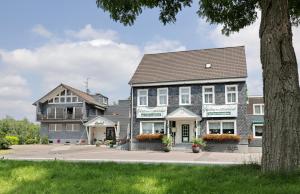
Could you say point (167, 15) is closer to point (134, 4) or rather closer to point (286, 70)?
point (134, 4)

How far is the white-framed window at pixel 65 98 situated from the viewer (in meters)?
52.4

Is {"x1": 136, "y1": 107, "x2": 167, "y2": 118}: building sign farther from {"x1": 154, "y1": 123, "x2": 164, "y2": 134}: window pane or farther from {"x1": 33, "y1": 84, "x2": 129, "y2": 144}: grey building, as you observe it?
{"x1": 33, "y1": 84, "x2": 129, "y2": 144}: grey building

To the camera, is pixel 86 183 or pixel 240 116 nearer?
pixel 86 183

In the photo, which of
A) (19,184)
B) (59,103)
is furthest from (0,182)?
(59,103)

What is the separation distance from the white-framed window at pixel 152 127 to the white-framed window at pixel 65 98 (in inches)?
742

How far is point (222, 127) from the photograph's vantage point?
33.2 metres

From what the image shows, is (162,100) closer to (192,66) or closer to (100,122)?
(192,66)

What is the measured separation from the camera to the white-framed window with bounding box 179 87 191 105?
3453 centimetres

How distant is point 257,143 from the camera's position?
36562mm

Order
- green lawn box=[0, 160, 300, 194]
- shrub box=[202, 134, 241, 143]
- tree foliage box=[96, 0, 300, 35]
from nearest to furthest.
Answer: green lawn box=[0, 160, 300, 194]
tree foliage box=[96, 0, 300, 35]
shrub box=[202, 134, 241, 143]

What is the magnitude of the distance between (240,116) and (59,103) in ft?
93.1

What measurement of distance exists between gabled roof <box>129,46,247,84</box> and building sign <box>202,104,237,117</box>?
2.49m

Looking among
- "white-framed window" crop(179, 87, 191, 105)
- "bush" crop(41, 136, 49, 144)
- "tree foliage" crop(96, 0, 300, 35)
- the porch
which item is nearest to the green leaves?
"tree foliage" crop(96, 0, 300, 35)

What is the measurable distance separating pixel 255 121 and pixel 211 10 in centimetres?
2990
